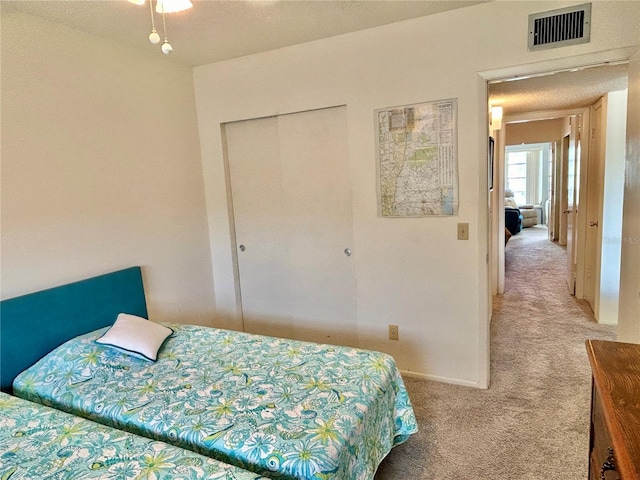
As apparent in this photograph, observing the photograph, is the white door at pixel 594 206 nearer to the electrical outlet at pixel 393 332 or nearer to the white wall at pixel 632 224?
the white wall at pixel 632 224

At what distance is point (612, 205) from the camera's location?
3.51 m

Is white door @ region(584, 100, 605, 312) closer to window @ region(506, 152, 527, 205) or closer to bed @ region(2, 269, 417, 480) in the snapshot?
bed @ region(2, 269, 417, 480)

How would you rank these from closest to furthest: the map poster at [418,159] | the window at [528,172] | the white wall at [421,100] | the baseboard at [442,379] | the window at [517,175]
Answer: the white wall at [421,100]
the map poster at [418,159]
the baseboard at [442,379]
the window at [528,172]
the window at [517,175]

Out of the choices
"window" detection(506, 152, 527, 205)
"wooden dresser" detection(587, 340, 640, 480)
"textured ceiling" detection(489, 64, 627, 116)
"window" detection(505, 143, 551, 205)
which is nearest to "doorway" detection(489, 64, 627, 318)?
"textured ceiling" detection(489, 64, 627, 116)

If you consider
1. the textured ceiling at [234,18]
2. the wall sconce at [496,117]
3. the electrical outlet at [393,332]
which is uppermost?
the textured ceiling at [234,18]

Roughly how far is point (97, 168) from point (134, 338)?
3.65 ft

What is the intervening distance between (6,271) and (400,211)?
2.28 metres

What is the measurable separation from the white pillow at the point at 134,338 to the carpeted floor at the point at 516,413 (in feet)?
4.37

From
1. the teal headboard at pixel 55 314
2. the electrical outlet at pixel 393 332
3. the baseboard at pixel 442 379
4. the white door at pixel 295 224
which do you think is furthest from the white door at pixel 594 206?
the teal headboard at pixel 55 314

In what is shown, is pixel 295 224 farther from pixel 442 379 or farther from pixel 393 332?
pixel 442 379

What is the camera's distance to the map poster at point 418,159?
245cm

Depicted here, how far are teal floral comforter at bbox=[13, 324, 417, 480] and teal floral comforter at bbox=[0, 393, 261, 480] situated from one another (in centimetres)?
11

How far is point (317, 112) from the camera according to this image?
283 cm

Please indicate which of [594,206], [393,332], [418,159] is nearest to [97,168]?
[418,159]
